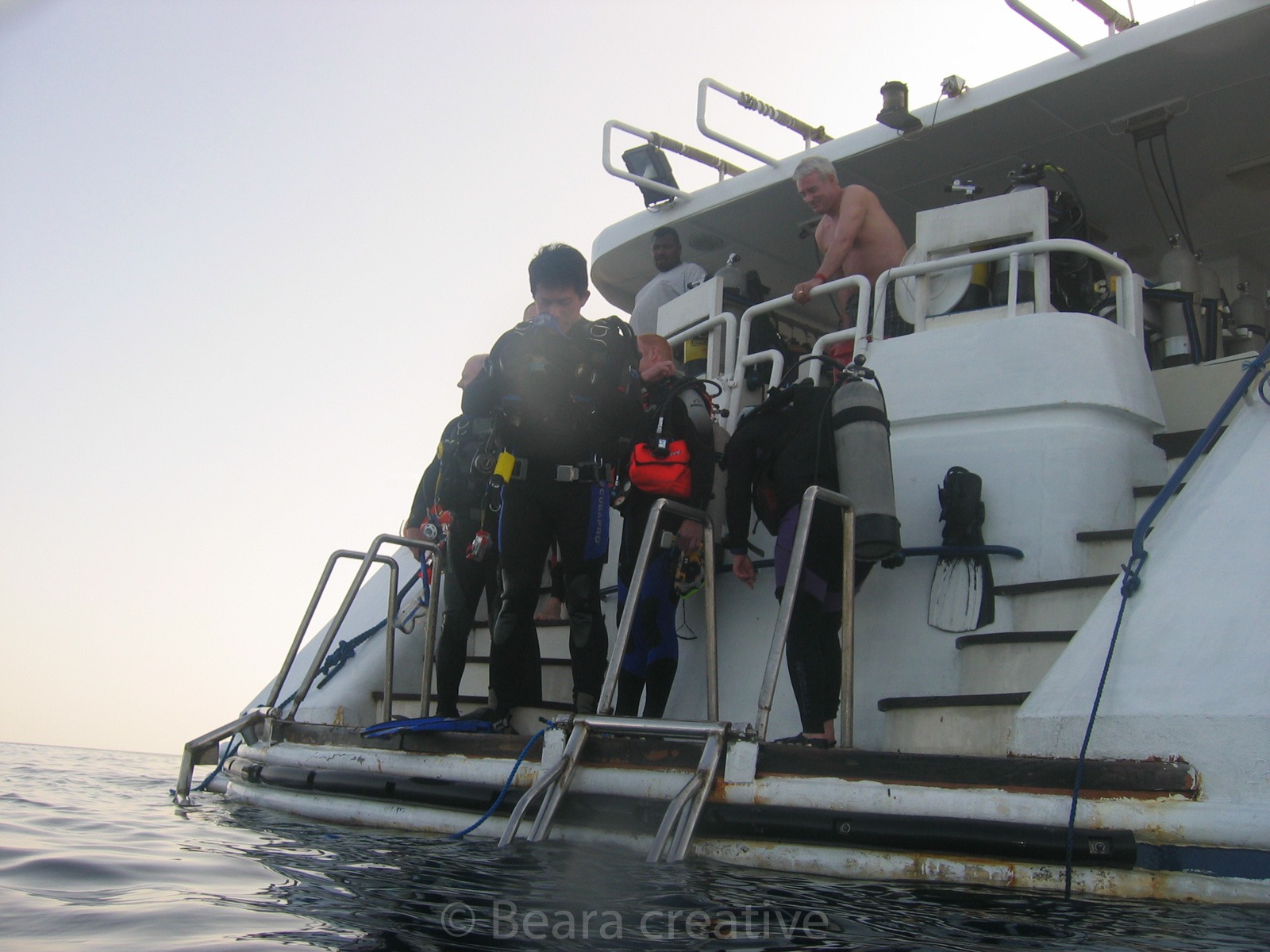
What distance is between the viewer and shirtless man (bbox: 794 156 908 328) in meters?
4.86

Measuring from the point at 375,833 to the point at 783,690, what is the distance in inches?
57.4

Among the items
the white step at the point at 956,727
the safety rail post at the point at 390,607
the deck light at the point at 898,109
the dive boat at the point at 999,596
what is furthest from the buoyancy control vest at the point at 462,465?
the deck light at the point at 898,109

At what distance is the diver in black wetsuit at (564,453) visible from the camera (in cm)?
375

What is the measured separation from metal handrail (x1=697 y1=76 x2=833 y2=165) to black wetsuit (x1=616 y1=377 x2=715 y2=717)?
3.36 metres

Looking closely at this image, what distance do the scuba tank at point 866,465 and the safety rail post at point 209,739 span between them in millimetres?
2691

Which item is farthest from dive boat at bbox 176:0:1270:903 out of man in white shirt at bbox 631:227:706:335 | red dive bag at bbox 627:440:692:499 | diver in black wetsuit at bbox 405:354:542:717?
red dive bag at bbox 627:440:692:499

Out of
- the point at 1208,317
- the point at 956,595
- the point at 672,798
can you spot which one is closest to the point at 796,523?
the point at 956,595

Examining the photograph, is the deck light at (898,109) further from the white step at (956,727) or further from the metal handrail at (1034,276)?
the white step at (956,727)

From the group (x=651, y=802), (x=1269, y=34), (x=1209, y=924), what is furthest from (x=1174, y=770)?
(x=1269, y=34)

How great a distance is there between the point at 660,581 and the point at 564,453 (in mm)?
551

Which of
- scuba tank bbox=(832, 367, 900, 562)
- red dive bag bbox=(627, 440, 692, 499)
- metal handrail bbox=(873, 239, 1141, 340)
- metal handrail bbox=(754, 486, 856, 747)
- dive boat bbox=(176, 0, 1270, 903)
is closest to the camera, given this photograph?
dive boat bbox=(176, 0, 1270, 903)

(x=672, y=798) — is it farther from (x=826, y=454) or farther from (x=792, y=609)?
(x=826, y=454)

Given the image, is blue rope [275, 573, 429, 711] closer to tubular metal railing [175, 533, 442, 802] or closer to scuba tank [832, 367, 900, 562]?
tubular metal railing [175, 533, 442, 802]

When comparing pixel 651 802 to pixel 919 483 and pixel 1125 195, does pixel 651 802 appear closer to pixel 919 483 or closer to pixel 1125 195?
pixel 919 483
